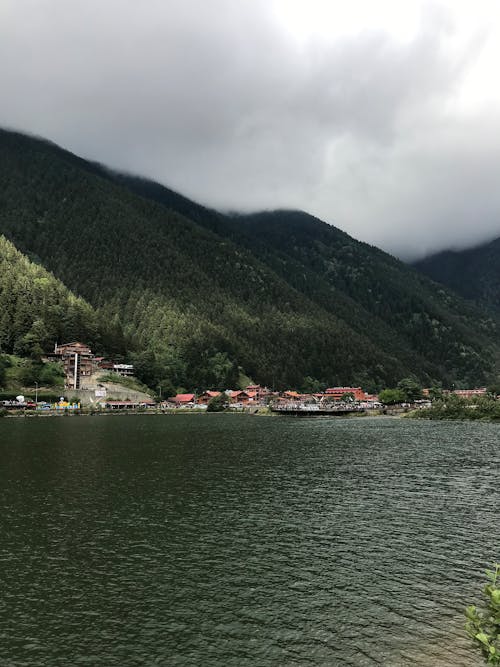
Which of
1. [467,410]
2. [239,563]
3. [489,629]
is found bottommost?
[467,410]

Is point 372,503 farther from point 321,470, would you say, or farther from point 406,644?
point 406,644

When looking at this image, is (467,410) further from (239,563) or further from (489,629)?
(489,629)

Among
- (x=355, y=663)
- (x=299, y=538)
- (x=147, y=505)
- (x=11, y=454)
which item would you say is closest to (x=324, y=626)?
(x=355, y=663)

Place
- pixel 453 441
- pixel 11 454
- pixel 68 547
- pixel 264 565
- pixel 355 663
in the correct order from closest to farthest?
1. pixel 355 663
2. pixel 264 565
3. pixel 68 547
4. pixel 11 454
5. pixel 453 441

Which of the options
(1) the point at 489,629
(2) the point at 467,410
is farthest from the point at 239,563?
(2) the point at 467,410

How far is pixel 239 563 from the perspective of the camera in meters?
31.7

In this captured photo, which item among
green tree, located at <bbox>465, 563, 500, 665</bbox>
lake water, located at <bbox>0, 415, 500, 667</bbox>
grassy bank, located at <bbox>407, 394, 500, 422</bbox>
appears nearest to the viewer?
green tree, located at <bbox>465, 563, 500, 665</bbox>

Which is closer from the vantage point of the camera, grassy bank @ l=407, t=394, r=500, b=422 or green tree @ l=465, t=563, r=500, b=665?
green tree @ l=465, t=563, r=500, b=665

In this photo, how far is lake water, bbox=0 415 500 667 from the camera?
2169 centimetres

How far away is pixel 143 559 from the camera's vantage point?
105 ft

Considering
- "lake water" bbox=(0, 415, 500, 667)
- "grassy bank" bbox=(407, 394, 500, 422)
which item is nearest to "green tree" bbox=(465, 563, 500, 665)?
"lake water" bbox=(0, 415, 500, 667)

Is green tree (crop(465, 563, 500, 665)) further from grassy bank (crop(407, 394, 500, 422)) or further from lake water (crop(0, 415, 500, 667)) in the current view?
grassy bank (crop(407, 394, 500, 422))

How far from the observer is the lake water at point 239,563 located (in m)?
21.7

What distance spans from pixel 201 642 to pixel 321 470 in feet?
158
